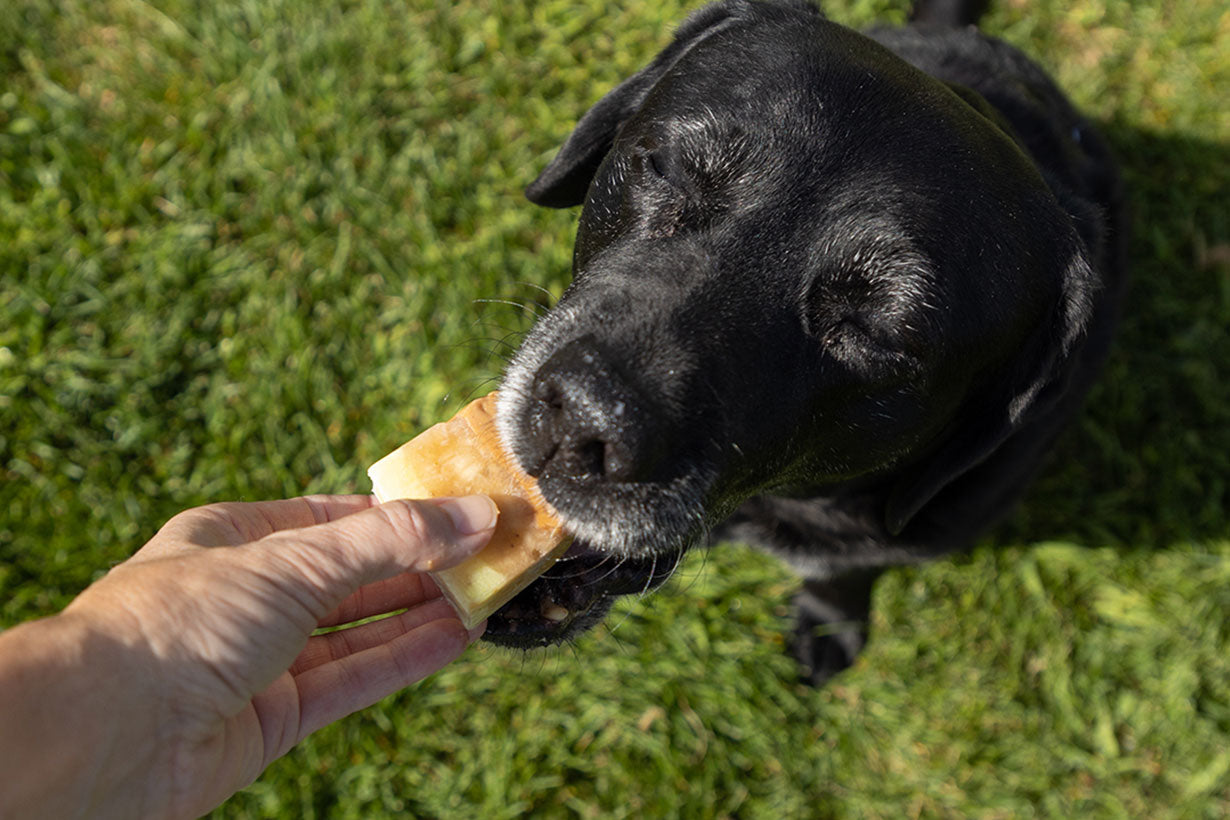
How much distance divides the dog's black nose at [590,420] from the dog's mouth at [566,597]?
0.44 meters

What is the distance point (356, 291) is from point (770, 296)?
99.1 inches

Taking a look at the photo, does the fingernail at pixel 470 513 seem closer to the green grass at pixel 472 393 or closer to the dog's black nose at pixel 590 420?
the dog's black nose at pixel 590 420

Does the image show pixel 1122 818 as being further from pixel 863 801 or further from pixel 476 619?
pixel 476 619

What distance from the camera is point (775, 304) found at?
85.7 inches

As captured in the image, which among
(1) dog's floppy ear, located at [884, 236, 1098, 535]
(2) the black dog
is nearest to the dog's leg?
(1) dog's floppy ear, located at [884, 236, 1098, 535]

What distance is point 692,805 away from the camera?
3.66 m

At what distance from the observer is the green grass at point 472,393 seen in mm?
3697

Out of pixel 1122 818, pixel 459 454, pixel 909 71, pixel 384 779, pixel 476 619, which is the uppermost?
pixel 909 71

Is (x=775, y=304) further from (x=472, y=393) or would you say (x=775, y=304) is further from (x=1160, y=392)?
(x=1160, y=392)

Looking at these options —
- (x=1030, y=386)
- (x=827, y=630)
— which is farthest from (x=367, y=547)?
(x=827, y=630)

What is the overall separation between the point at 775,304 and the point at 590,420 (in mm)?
577

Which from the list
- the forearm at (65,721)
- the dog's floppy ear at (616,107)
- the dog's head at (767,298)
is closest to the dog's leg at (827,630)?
the dog's head at (767,298)

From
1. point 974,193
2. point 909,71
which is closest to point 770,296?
point 974,193

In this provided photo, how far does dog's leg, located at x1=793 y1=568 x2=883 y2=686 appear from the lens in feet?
12.5
